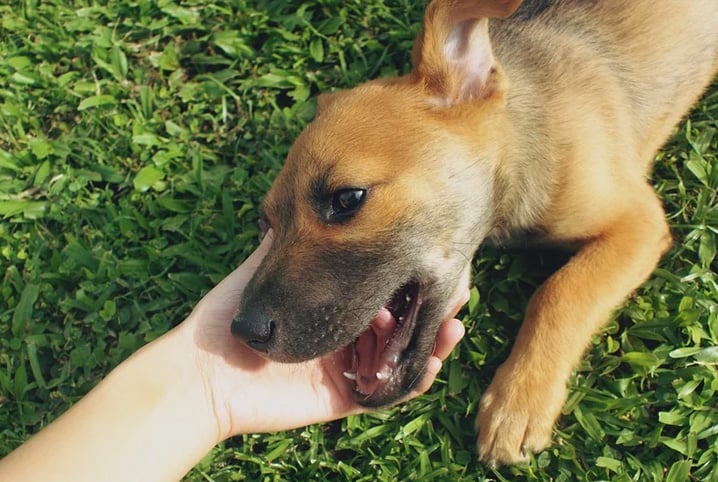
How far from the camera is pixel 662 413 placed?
3529 mm

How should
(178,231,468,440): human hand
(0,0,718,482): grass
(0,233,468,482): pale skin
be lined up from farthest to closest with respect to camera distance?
(0,0,718,482): grass
(178,231,468,440): human hand
(0,233,468,482): pale skin

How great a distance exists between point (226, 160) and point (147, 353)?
186 cm

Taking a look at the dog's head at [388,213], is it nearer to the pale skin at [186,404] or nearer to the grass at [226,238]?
the pale skin at [186,404]

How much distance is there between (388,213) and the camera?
3053 mm

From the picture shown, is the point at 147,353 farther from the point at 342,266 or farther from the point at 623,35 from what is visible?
the point at 623,35

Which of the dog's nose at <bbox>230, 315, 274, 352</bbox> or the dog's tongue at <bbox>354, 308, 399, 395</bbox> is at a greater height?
the dog's nose at <bbox>230, 315, 274, 352</bbox>

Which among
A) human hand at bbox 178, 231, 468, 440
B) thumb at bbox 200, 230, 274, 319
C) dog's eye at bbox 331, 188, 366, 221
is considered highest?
dog's eye at bbox 331, 188, 366, 221

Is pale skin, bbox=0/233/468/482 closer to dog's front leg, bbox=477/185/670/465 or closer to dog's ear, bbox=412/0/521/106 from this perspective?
dog's front leg, bbox=477/185/670/465

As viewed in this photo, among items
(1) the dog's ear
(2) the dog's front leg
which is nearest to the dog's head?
(1) the dog's ear

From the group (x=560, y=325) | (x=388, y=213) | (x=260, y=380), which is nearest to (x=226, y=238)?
(x=260, y=380)

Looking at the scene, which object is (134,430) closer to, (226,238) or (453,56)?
(226,238)

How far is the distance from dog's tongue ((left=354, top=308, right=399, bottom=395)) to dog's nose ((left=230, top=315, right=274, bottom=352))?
1.71ft

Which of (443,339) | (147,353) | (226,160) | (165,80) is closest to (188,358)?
(147,353)

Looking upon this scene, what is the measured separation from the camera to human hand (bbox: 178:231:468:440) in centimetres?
341
